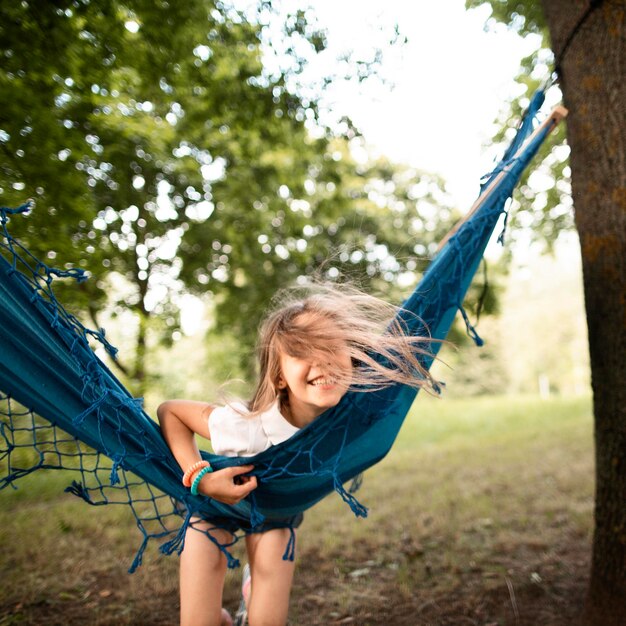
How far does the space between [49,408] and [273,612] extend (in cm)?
80

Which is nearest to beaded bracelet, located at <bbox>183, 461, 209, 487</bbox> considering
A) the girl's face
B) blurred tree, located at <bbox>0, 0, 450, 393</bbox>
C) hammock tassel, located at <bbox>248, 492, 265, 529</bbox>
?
hammock tassel, located at <bbox>248, 492, 265, 529</bbox>

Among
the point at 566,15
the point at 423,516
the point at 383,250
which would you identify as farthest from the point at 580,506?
the point at 383,250

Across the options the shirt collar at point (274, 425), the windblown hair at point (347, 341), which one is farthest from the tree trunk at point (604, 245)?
the shirt collar at point (274, 425)

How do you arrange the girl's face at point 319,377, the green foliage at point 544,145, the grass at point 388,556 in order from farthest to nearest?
the green foliage at point 544,145 → the grass at point 388,556 → the girl's face at point 319,377

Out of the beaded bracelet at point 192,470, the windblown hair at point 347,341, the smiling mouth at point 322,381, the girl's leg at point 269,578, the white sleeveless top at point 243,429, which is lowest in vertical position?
the girl's leg at point 269,578

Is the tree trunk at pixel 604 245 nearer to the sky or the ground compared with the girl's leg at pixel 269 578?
nearer to the sky

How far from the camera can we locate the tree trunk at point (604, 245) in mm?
1750

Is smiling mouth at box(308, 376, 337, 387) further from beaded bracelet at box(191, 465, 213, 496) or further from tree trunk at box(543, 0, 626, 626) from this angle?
tree trunk at box(543, 0, 626, 626)

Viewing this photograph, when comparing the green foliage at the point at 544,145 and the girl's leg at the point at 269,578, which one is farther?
the green foliage at the point at 544,145

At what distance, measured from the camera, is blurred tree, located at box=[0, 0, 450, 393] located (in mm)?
2670

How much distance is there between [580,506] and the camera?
3516 millimetres

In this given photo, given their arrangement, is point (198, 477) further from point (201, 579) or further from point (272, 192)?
point (272, 192)

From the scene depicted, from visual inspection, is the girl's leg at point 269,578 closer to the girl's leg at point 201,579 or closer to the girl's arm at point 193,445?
the girl's leg at point 201,579

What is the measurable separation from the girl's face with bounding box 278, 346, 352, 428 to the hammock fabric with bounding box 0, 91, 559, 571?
4 cm
